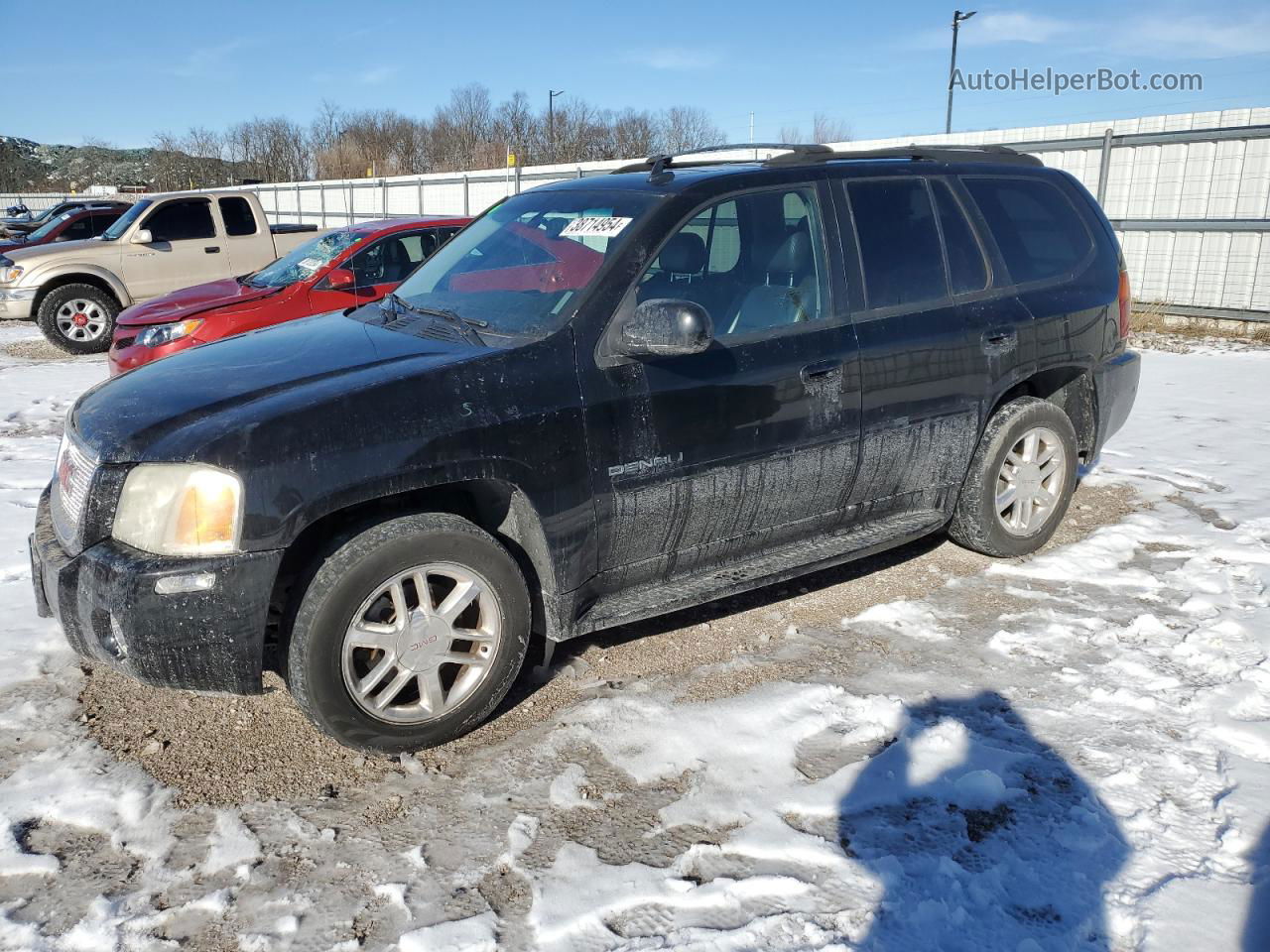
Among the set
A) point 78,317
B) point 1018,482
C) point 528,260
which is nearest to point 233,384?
point 528,260

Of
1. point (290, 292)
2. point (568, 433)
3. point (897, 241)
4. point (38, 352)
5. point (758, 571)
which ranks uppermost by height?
point (897, 241)

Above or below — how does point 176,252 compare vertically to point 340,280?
above

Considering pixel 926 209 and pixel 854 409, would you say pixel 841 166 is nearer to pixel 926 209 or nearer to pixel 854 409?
pixel 926 209

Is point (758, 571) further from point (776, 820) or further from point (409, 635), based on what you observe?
point (409, 635)

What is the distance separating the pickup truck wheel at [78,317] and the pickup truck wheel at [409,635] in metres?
10.7

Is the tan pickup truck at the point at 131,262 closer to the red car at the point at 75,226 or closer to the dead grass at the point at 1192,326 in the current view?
the red car at the point at 75,226

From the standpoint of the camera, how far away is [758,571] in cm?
374

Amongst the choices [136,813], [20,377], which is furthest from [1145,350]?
[20,377]

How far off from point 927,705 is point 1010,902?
1.00m

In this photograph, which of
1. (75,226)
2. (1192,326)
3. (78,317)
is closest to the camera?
(78,317)

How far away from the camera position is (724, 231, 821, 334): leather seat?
3650 mm

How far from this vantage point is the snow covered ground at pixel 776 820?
2389mm

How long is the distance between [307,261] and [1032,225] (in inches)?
240

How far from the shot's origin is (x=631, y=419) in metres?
3.29
